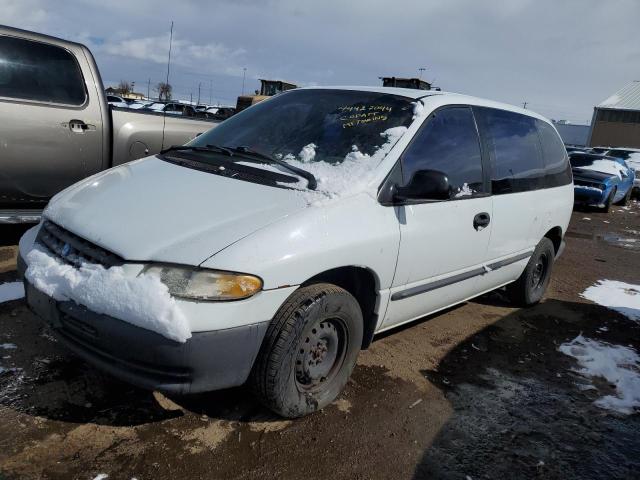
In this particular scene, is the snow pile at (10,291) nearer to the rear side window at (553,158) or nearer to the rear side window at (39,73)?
the rear side window at (39,73)

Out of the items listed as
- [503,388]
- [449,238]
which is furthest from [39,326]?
[503,388]

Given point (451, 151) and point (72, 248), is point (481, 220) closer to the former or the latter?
point (451, 151)

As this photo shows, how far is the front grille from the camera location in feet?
7.56

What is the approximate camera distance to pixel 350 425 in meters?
2.74

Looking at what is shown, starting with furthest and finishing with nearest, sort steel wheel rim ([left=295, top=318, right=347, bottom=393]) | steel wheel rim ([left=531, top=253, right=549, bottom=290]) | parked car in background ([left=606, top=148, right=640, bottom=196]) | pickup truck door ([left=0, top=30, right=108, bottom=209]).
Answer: parked car in background ([left=606, top=148, right=640, bottom=196])
steel wheel rim ([left=531, top=253, right=549, bottom=290])
pickup truck door ([left=0, top=30, right=108, bottom=209])
steel wheel rim ([left=295, top=318, right=347, bottom=393])

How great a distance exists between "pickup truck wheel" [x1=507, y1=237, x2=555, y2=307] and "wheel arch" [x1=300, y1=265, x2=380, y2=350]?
2275 mm

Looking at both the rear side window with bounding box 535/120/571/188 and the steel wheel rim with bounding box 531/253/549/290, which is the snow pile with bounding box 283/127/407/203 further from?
the steel wheel rim with bounding box 531/253/549/290

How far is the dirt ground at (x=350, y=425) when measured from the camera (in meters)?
2.33

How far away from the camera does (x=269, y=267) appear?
A: 227cm

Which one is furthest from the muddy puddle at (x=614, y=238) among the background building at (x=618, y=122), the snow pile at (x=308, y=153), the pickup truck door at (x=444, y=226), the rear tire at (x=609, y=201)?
the background building at (x=618, y=122)

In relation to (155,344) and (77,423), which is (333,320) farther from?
(77,423)

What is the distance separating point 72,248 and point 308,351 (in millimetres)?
1237

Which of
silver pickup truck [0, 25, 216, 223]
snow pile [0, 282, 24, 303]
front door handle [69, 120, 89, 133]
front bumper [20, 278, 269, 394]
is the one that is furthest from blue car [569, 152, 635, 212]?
front bumper [20, 278, 269, 394]

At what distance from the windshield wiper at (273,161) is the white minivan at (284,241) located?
0.01 metres
